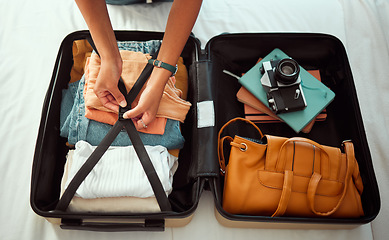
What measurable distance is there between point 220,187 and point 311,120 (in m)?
0.36

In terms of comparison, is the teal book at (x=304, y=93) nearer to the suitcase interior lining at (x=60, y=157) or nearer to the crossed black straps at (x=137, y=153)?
the suitcase interior lining at (x=60, y=157)

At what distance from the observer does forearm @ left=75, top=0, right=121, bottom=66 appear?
0.67 meters

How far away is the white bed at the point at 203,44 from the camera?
0.83m

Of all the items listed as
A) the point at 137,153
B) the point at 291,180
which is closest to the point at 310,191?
the point at 291,180

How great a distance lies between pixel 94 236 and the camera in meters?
0.81

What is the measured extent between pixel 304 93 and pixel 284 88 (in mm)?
77

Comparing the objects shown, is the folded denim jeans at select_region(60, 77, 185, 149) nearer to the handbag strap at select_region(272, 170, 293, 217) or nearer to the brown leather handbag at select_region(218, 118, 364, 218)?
the brown leather handbag at select_region(218, 118, 364, 218)

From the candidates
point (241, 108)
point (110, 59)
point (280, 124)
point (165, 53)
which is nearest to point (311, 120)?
point (280, 124)

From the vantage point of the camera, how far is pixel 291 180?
76 centimetres

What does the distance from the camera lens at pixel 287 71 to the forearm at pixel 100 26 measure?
474 mm

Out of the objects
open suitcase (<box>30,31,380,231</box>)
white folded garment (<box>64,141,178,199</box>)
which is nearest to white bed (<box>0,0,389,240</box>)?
open suitcase (<box>30,31,380,231</box>)

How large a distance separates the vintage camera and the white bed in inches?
11.7

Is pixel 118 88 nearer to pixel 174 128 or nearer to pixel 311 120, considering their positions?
pixel 174 128

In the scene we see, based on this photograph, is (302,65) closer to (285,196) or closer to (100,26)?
(285,196)
